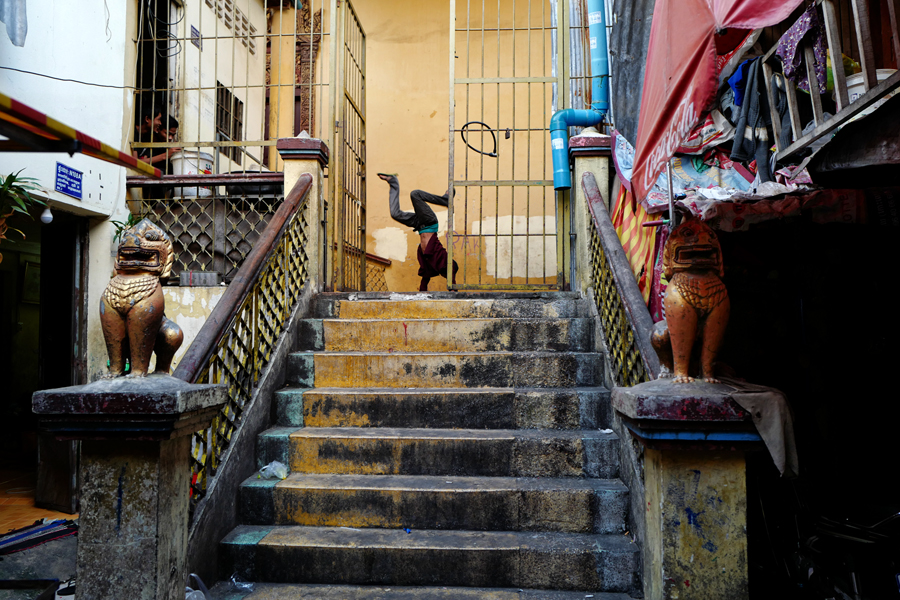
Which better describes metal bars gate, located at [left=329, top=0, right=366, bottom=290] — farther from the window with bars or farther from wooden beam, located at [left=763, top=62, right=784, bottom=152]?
wooden beam, located at [left=763, top=62, right=784, bottom=152]

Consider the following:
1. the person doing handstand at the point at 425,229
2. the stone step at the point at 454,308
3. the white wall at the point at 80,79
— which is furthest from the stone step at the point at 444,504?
the person doing handstand at the point at 425,229

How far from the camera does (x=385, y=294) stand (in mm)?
5227

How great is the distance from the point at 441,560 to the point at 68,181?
16.2ft

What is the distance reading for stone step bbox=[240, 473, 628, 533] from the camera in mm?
3039

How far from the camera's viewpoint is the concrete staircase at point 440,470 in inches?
111

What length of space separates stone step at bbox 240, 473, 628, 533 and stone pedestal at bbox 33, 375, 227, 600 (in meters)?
0.88

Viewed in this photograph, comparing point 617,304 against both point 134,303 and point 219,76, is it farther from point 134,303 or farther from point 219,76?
point 219,76

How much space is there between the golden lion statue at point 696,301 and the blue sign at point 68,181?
546 cm

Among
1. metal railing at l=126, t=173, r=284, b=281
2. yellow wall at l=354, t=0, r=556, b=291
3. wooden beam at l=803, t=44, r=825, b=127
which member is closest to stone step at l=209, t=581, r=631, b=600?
wooden beam at l=803, t=44, r=825, b=127

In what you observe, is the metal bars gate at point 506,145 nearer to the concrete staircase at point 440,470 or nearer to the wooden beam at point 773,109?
the concrete staircase at point 440,470

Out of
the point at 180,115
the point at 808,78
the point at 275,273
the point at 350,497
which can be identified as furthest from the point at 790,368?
the point at 180,115

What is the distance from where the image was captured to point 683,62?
2195 millimetres

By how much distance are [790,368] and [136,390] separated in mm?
4253

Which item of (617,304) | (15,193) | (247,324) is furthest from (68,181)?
(617,304)
